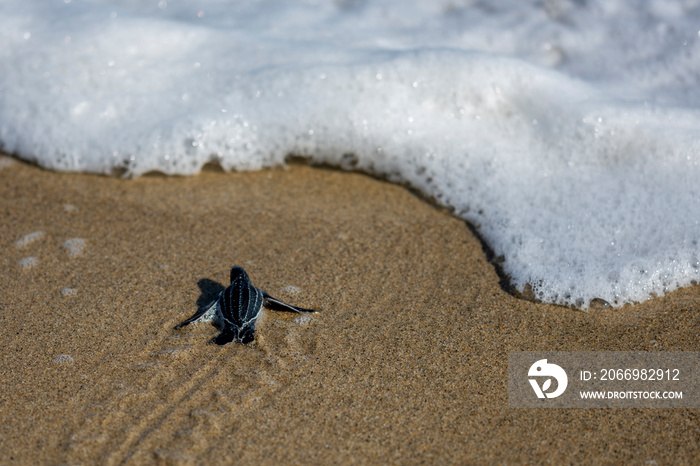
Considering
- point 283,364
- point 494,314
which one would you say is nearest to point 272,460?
point 283,364

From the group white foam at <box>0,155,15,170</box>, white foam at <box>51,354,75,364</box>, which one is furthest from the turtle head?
white foam at <box>0,155,15,170</box>

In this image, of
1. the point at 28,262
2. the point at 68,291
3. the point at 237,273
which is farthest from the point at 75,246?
the point at 237,273

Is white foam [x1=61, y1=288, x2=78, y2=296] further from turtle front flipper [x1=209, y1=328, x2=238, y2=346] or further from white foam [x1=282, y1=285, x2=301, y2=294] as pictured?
white foam [x1=282, y1=285, x2=301, y2=294]

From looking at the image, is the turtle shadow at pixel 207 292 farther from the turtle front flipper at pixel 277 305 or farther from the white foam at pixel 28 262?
the white foam at pixel 28 262

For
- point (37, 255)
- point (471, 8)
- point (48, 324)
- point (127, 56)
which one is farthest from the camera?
point (471, 8)

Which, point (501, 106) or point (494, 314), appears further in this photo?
point (501, 106)

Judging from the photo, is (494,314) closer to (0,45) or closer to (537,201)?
(537,201)

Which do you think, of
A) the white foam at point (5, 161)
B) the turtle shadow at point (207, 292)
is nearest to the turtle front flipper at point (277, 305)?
the turtle shadow at point (207, 292)
